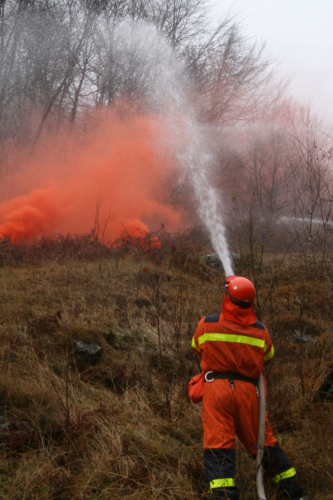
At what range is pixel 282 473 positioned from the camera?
2.90 m

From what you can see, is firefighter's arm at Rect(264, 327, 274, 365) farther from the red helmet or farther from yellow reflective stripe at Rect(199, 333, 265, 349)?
the red helmet

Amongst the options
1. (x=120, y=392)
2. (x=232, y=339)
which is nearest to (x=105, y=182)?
(x=120, y=392)

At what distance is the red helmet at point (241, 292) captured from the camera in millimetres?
2904

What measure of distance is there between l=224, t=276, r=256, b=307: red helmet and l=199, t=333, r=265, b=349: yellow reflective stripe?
0.74 ft

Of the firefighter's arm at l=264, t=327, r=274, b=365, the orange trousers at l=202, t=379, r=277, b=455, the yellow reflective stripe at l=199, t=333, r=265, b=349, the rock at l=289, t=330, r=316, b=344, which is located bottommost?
the rock at l=289, t=330, r=316, b=344

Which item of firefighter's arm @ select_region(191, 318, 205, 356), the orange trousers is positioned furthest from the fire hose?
firefighter's arm @ select_region(191, 318, 205, 356)

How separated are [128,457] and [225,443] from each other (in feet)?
3.03

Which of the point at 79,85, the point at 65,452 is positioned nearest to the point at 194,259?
the point at 65,452

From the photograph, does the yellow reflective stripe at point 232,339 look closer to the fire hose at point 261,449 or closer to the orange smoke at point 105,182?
the fire hose at point 261,449

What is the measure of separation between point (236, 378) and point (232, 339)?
268 millimetres

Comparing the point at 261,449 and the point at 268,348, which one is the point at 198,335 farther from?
the point at 261,449

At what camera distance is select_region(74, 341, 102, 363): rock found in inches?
202

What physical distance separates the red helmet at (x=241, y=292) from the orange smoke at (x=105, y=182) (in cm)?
950

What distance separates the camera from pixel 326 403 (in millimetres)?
3920
